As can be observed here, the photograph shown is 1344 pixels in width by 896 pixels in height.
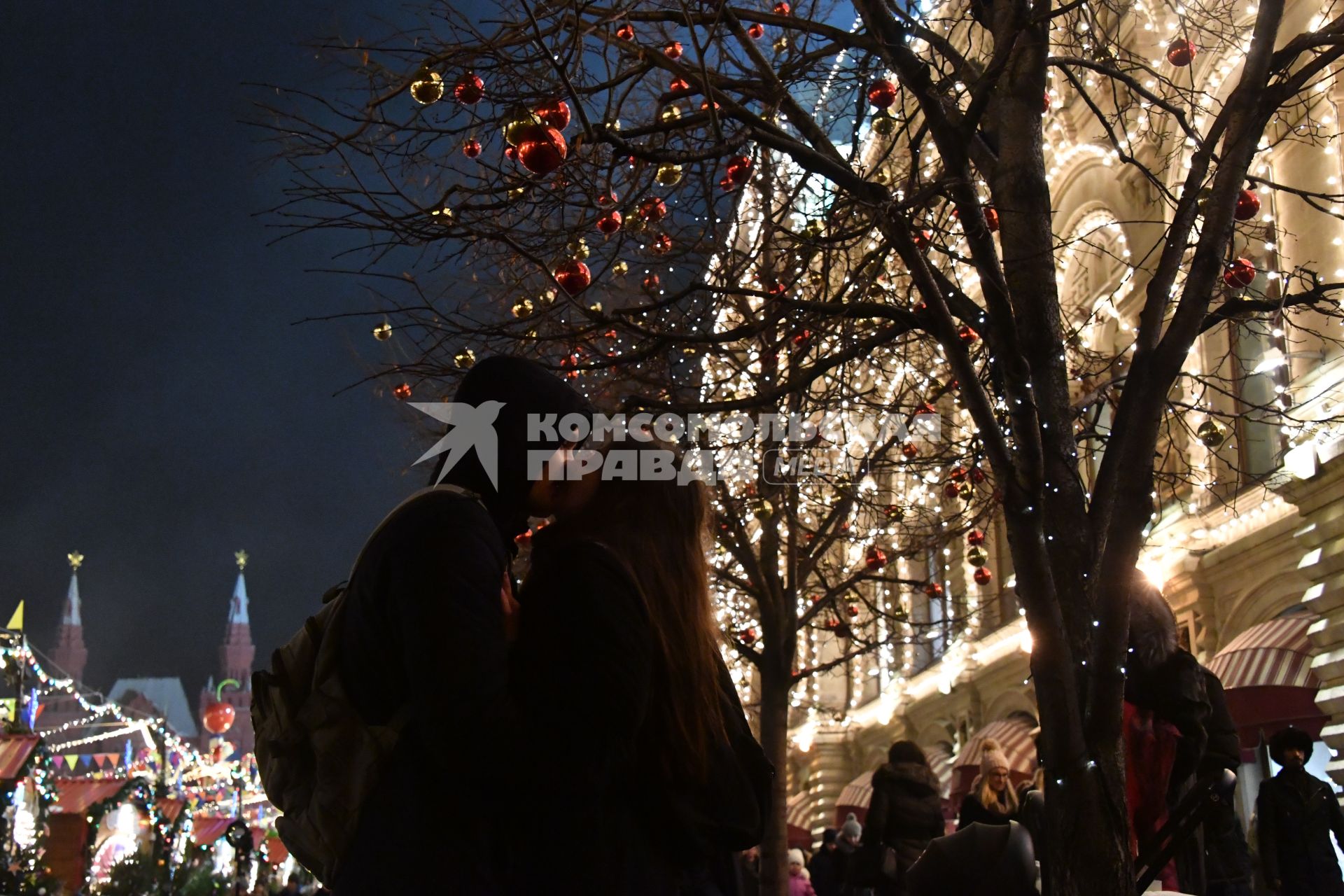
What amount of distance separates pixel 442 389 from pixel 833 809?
21.7 metres

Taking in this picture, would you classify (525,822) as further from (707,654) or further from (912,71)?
(912,71)

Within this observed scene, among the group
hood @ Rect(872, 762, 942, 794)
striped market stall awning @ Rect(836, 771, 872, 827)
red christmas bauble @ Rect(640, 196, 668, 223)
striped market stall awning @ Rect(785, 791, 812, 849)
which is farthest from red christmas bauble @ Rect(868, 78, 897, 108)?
striped market stall awning @ Rect(785, 791, 812, 849)

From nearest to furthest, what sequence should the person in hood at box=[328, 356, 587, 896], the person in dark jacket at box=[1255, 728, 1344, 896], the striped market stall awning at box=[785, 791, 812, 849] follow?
the person in hood at box=[328, 356, 587, 896], the person in dark jacket at box=[1255, 728, 1344, 896], the striped market stall awning at box=[785, 791, 812, 849]

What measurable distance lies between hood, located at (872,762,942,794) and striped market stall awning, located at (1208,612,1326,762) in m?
5.78

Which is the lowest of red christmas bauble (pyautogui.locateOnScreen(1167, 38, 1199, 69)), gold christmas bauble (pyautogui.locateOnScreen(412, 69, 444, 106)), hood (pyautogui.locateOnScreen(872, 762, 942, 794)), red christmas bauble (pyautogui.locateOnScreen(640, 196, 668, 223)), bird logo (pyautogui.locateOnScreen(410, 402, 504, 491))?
hood (pyautogui.locateOnScreen(872, 762, 942, 794))

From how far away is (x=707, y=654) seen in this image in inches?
107

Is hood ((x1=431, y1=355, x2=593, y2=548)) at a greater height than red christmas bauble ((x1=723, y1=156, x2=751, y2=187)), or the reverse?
red christmas bauble ((x1=723, y1=156, x2=751, y2=187))

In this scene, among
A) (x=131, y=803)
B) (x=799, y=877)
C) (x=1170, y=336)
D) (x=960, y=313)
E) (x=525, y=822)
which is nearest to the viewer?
(x=525, y=822)

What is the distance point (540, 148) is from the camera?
17.0ft

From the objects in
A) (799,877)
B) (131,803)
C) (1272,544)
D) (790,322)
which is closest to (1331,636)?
(1272,544)

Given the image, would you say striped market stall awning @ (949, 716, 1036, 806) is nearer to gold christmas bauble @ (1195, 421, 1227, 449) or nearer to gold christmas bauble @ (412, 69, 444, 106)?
gold christmas bauble @ (1195, 421, 1227, 449)

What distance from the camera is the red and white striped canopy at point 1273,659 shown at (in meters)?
14.0

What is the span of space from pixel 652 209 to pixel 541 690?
15.9ft

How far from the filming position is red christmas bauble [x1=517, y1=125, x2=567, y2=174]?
5.16 meters
